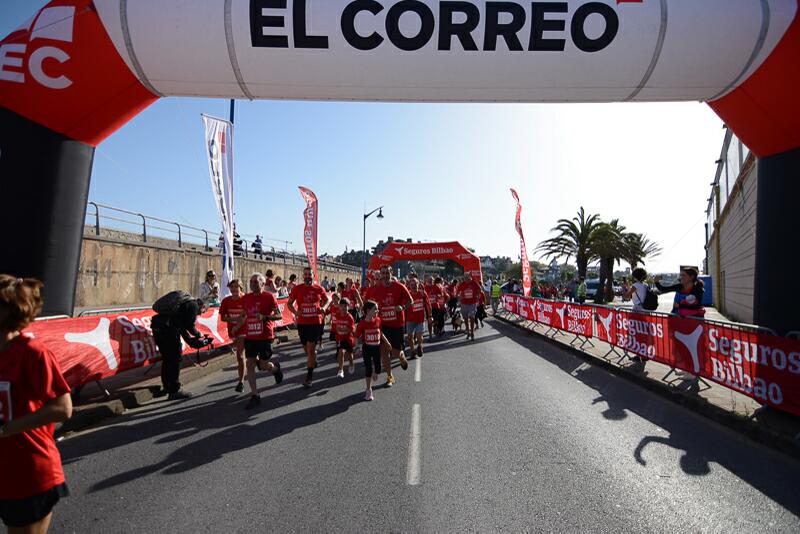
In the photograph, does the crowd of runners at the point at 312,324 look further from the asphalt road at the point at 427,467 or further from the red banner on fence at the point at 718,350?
the red banner on fence at the point at 718,350

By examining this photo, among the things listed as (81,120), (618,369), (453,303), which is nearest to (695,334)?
(618,369)

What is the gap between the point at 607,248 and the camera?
30078mm

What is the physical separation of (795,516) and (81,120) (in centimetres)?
812

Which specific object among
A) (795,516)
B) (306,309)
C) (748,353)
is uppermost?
(306,309)

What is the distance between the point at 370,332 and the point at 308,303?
65.1 inches

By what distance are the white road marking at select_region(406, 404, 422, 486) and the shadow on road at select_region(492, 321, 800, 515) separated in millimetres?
2189

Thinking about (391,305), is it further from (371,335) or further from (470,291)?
(470,291)

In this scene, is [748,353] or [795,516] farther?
[748,353]

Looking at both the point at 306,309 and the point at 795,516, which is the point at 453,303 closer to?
the point at 306,309

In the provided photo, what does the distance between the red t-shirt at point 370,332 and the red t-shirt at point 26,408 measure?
201 inches

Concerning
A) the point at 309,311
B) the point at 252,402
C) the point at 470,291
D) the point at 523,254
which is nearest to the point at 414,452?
the point at 252,402

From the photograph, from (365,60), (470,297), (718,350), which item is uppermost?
(365,60)

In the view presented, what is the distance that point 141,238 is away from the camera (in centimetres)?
1486

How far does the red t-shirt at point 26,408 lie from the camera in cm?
204
